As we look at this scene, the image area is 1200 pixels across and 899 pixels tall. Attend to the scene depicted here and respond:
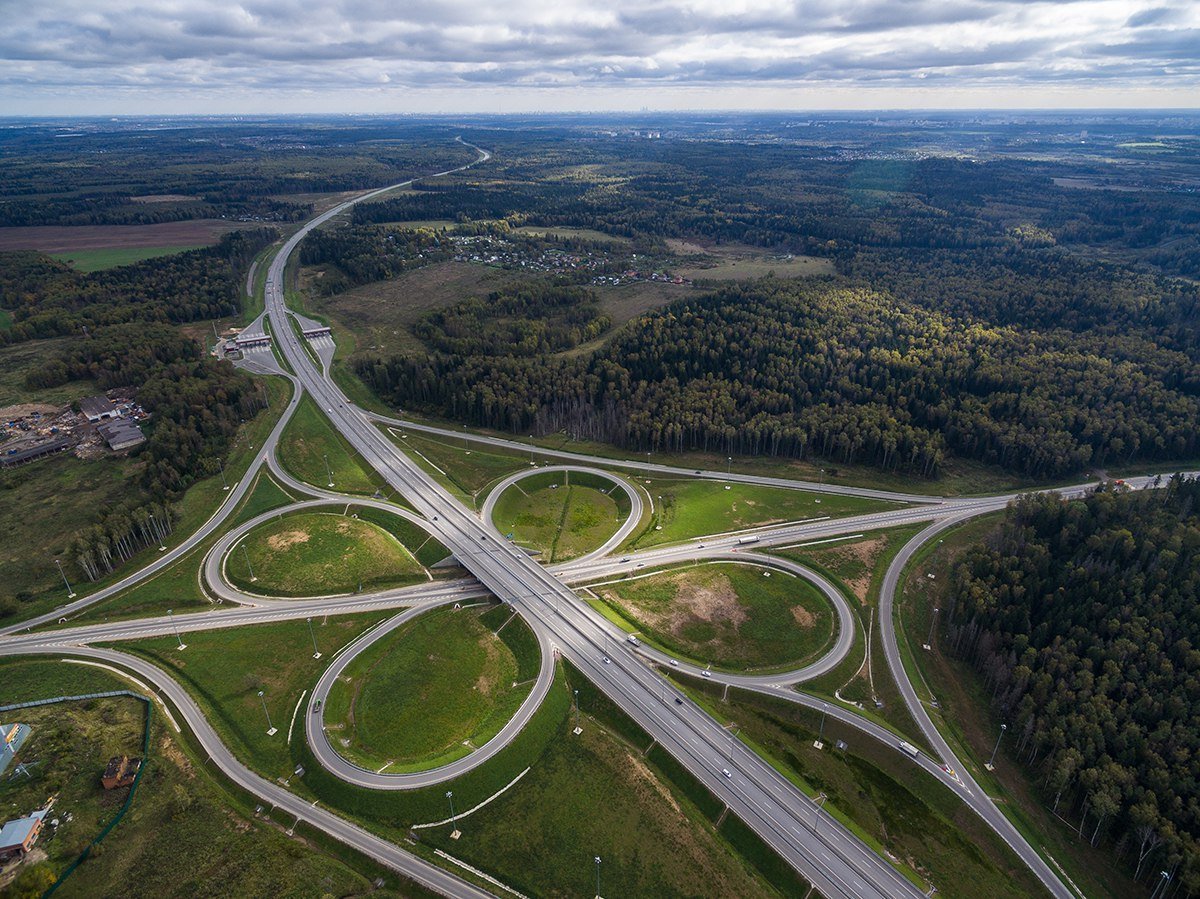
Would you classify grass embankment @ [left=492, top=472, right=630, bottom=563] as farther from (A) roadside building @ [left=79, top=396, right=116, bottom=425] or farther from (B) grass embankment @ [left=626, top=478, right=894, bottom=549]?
(A) roadside building @ [left=79, top=396, right=116, bottom=425]

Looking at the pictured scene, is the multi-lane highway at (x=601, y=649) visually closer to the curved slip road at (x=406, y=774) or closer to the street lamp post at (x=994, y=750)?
the curved slip road at (x=406, y=774)

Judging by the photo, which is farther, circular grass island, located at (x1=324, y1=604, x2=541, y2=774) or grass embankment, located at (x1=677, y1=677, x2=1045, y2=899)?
circular grass island, located at (x1=324, y1=604, x2=541, y2=774)

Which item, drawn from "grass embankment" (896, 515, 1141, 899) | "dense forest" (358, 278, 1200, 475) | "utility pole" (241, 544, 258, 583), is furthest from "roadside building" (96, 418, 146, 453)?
"grass embankment" (896, 515, 1141, 899)

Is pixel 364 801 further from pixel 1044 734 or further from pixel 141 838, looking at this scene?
pixel 1044 734

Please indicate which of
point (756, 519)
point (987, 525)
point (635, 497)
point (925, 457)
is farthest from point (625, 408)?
point (987, 525)

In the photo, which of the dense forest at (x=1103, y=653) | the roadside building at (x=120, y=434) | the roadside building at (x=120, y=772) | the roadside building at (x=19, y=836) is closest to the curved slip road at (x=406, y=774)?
the roadside building at (x=120, y=772)

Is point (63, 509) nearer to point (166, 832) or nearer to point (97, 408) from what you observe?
point (97, 408)

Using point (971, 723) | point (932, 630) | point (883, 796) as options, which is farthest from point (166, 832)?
point (932, 630)

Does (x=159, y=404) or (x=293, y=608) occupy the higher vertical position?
(x=159, y=404)
